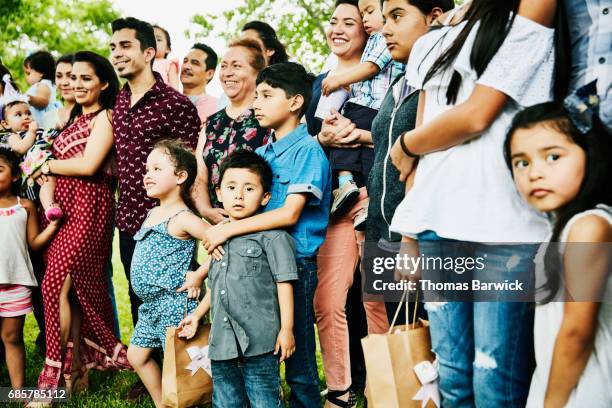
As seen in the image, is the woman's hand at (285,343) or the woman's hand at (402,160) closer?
the woman's hand at (402,160)

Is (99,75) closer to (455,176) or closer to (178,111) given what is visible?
(178,111)

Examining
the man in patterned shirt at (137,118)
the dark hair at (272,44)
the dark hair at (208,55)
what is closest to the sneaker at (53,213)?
the man in patterned shirt at (137,118)

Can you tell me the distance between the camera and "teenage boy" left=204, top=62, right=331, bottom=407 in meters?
3.22

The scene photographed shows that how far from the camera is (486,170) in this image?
2293 millimetres

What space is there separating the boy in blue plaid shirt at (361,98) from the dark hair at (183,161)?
794 mm

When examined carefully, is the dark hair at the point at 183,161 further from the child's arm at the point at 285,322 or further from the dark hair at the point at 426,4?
the dark hair at the point at 426,4

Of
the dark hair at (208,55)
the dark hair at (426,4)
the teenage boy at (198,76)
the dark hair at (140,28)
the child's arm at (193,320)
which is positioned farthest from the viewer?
the dark hair at (208,55)

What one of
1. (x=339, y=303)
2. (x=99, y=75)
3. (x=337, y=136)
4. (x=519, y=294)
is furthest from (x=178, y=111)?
(x=519, y=294)

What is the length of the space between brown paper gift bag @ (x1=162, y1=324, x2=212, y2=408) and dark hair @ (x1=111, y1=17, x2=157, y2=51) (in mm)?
2056

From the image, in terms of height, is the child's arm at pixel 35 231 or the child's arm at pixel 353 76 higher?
the child's arm at pixel 353 76

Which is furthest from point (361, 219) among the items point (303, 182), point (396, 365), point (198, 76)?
point (198, 76)

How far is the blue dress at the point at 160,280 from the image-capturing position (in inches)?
146

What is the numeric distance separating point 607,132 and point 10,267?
362cm

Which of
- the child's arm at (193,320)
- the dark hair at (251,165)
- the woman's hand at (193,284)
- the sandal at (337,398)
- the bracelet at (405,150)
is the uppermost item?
the bracelet at (405,150)
